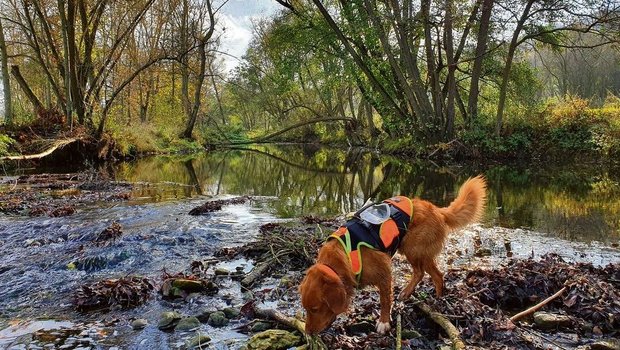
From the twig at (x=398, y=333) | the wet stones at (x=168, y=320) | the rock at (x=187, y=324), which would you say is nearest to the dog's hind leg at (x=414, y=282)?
the twig at (x=398, y=333)

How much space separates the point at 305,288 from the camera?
3.59m

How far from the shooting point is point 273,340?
3.80 meters

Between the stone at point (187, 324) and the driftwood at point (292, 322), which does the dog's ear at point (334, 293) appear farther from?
the stone at point (187, 324)

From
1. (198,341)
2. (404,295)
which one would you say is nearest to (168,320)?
(198,341)

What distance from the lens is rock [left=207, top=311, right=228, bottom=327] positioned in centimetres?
436

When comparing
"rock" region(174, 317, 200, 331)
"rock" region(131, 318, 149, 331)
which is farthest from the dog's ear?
"rock" region(131, 318, 149, 331)

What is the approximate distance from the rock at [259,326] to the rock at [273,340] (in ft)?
0.88

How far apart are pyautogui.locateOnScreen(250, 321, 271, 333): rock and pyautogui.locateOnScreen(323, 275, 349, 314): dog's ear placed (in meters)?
0.93

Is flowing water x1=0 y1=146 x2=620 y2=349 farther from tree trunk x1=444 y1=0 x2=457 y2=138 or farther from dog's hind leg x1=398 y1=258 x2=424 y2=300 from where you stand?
tree trunk x1=444 y1=0 x2=457 y2=138

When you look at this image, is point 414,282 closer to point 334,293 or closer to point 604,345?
point 334,293

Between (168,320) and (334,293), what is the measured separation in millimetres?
1784

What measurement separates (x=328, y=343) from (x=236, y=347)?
796 mm

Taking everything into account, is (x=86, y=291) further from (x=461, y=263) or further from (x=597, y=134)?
(x=597, y=134)

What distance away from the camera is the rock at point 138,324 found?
14.0ft
